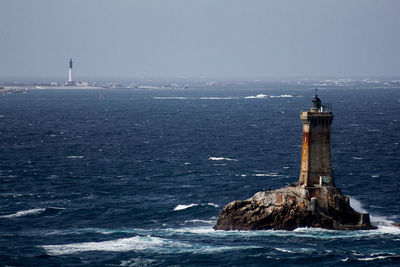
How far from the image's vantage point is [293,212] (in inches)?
2810

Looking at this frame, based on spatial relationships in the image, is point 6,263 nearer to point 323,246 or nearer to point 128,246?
point 128,246

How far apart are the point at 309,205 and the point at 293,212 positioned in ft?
5.32

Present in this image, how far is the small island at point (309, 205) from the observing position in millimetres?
71375

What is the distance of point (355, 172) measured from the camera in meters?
104

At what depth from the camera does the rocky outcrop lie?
71375 millimetres

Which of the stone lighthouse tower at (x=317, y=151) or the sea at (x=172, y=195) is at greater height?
the stone lighthouse tower at (x=317, y=151)

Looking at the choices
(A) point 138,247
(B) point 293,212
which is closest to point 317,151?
(B) point 293,212

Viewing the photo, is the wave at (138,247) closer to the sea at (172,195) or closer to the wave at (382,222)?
the sea at (172,195)

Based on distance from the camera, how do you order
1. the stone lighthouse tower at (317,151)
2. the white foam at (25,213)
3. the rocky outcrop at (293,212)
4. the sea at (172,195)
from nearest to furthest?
the sea at (172,195), the rocky outcrop at (293,212), the stone lighthouse tower at (317,151), the white foam at (25,213)

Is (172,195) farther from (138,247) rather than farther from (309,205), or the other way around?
(138,247)

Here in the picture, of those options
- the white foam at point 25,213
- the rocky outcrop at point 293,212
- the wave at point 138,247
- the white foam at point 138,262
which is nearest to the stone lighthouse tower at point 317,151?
→ the rocky outcrop at point 293,212

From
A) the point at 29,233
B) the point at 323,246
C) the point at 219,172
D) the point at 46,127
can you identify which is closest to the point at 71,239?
the point at 29,233

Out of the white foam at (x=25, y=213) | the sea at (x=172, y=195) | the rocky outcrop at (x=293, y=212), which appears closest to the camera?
the sea at (x=172, y=195)

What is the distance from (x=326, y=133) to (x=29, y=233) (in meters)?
29.4
